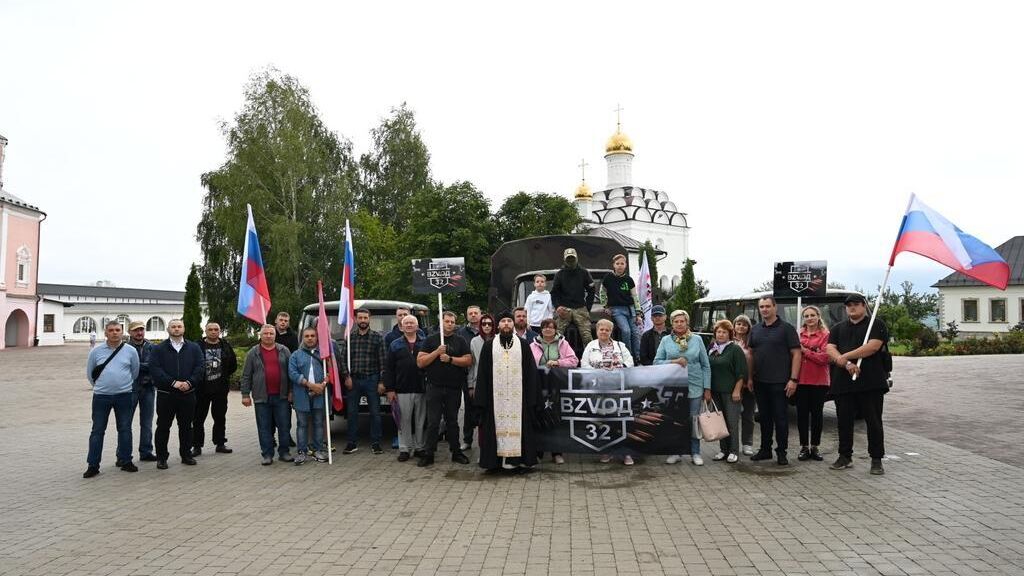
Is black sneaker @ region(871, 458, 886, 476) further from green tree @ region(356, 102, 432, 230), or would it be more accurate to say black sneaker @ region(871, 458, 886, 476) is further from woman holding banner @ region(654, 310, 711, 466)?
green tree @ region(356, 102, 432, 230)

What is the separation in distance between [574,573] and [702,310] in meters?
11.8

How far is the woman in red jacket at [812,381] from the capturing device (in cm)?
842

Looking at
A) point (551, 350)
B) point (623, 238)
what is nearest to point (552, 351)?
point (551, 350)

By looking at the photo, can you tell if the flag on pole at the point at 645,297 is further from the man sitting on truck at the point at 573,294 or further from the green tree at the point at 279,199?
the green tree at the point at 279,199

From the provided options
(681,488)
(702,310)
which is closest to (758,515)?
(681,488)

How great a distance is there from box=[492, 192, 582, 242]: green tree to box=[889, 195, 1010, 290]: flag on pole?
27.0m

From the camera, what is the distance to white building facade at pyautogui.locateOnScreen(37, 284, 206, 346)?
54.3 meters

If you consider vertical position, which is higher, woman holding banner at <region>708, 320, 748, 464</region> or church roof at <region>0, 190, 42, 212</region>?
church roof at <region>0, 190, 42, 212</region>

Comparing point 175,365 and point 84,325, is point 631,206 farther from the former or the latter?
point 175,365

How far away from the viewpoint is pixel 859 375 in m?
7.72

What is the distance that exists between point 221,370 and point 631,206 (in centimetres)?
Answer: 6750

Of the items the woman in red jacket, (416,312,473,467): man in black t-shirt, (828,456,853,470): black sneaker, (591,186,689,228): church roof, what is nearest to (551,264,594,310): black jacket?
(416,312,473,467): man in black t-shirt

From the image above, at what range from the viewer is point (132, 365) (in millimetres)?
8461

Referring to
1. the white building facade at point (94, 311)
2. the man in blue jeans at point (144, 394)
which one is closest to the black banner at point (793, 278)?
the man in blue jeans at point (144, 394)
